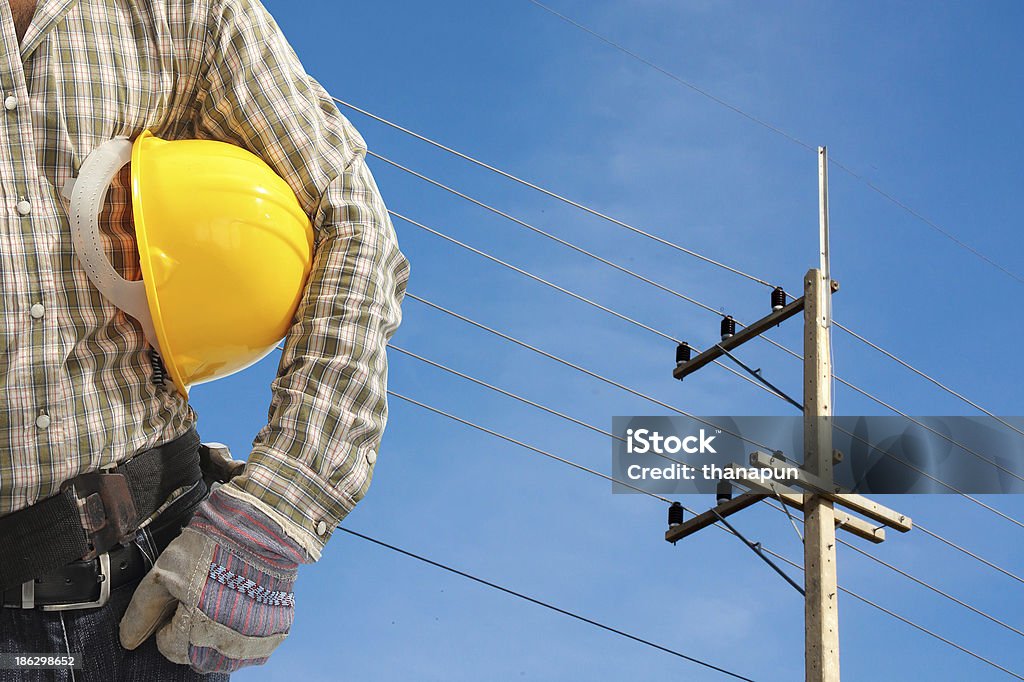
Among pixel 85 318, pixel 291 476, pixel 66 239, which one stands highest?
pixel 66 239

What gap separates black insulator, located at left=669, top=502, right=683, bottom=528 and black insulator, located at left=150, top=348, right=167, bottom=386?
10.2 metres

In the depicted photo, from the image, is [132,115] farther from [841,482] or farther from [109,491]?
[841,482]

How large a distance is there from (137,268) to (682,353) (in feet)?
37.5

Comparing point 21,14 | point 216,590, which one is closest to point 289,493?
point 216,590

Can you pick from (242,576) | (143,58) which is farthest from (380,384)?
(143,58)

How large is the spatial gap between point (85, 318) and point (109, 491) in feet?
1.12

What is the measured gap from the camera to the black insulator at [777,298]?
492 inches

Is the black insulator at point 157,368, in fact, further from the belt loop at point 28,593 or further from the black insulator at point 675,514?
the black insulator at point 675,514

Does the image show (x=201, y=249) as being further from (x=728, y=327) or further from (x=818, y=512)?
(x=728, y=327)

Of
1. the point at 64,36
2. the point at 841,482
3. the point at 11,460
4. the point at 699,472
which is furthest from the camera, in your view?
the point at 699,472

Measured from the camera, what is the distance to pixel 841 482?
11.1 meters

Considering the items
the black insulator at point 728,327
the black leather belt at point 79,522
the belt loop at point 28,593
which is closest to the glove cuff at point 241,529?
the black leather belt at point 79,522

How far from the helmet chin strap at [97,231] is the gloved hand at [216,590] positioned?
0.44m

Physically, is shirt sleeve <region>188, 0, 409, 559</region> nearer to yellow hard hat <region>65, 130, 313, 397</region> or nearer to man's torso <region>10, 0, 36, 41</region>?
yellow hard hat <region>65, 130, 313, 397</region>
